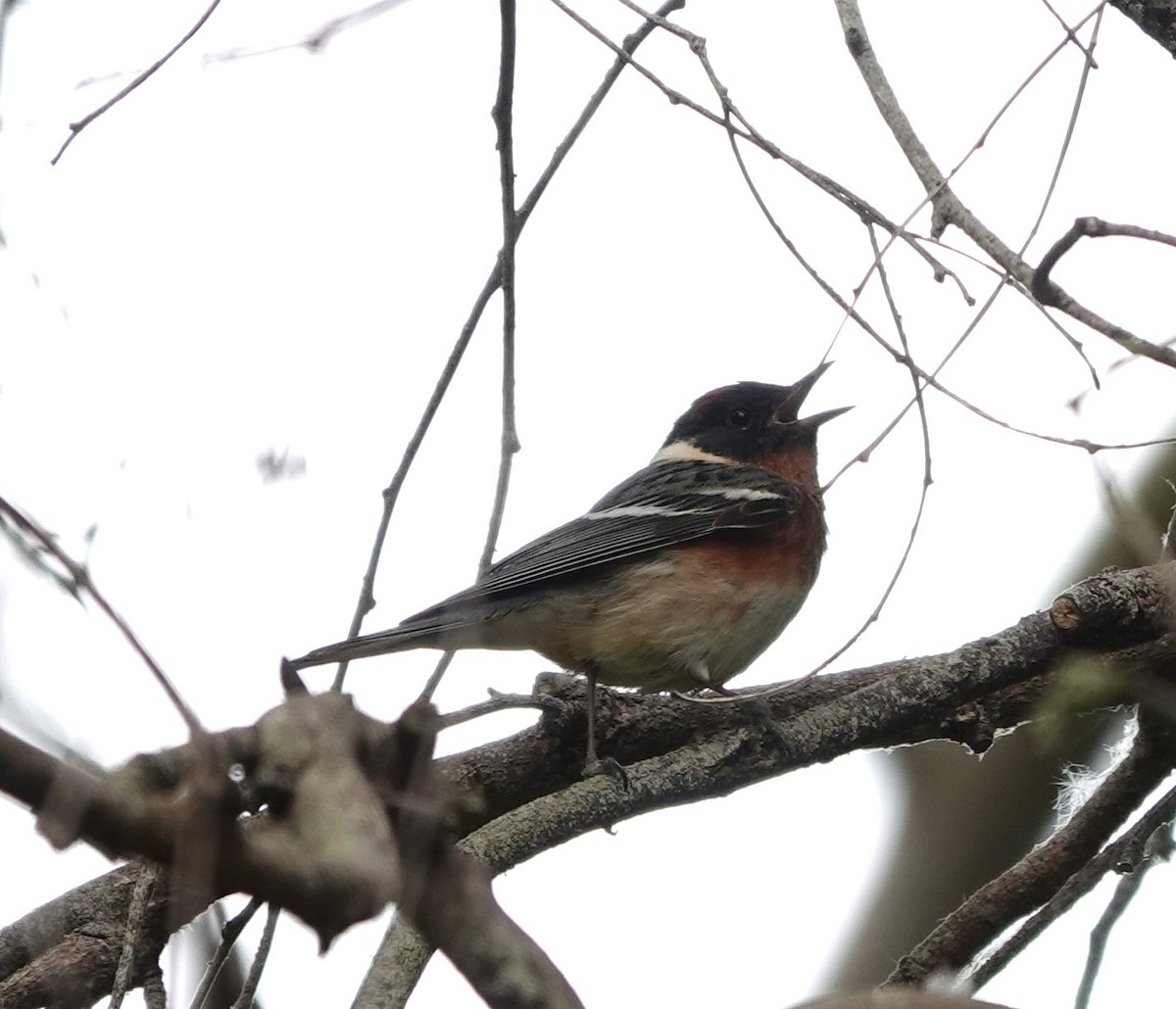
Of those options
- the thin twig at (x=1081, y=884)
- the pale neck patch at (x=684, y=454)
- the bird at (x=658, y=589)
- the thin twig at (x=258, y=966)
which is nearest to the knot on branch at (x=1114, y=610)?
the thin twig at (x=1081, y=884)

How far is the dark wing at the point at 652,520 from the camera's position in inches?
259

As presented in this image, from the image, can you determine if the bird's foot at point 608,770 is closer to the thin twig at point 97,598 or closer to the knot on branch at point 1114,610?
the knot on branch at point 1114,610

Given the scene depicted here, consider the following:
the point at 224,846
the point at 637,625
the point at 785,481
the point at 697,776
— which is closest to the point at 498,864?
the point at 697,776

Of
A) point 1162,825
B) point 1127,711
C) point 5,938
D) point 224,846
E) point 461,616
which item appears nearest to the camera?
point 224,846

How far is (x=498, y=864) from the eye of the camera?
3.99 metres

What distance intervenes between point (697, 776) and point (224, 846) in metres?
3.40

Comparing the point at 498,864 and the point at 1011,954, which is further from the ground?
the point at 498,864

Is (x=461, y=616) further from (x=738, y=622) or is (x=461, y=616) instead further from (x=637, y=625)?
Result: (x=738, y=622)

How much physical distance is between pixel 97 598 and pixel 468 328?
2658mm

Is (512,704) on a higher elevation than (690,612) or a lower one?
lower

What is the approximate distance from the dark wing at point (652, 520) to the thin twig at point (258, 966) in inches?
109

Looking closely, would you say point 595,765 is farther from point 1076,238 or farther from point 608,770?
point 1076,238

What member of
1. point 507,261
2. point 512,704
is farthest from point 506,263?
point 512,704

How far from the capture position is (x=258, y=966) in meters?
3.33
